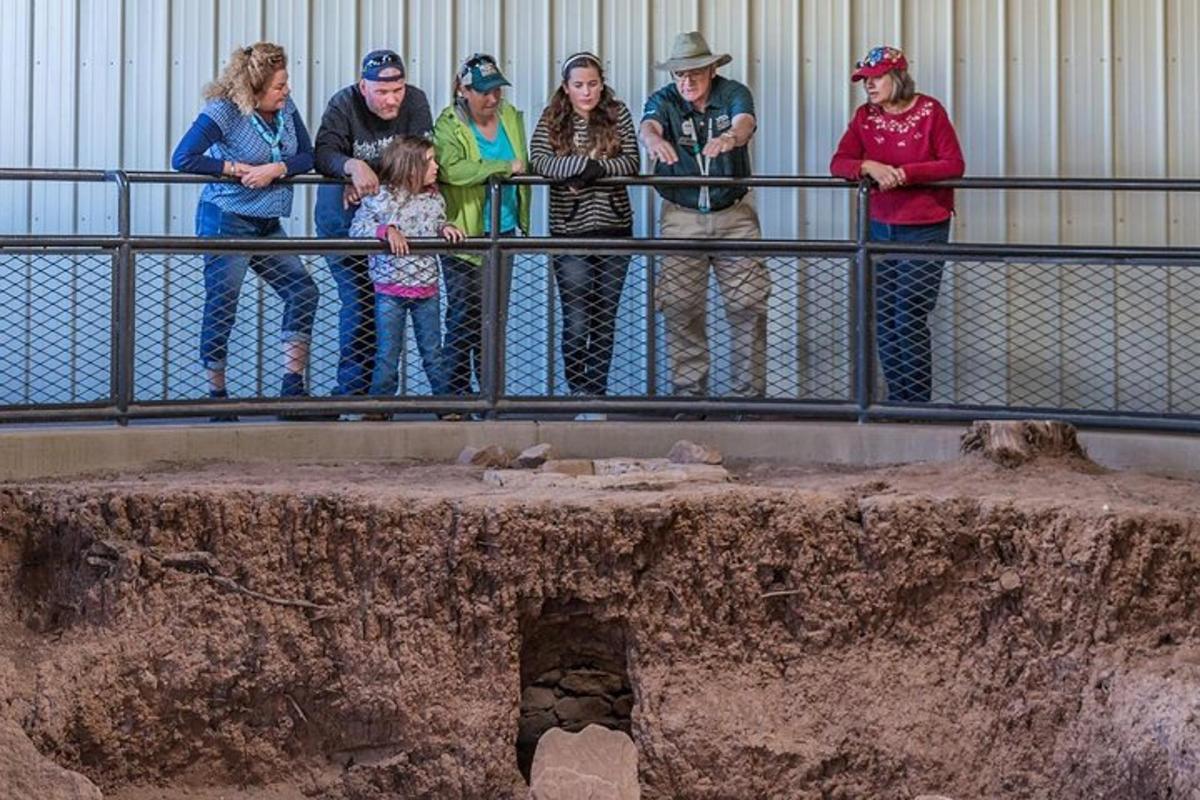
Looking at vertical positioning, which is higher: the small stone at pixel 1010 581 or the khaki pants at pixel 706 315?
the khaki pants at pixel 706 315

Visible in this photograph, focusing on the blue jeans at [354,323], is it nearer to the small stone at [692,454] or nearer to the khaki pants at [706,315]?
the khaki pants at [706,315]

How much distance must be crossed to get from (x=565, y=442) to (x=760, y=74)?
2.82 meters

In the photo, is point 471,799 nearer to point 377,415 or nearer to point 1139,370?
point 377,415

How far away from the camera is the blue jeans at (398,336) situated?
896 centimetres

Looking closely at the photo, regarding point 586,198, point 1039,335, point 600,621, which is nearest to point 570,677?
point 600,621

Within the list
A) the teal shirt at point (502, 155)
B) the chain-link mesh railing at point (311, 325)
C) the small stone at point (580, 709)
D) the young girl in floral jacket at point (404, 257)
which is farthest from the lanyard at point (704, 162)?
the small stone at point (580, 709)

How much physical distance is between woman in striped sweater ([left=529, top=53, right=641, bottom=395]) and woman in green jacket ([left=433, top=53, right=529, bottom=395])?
0.21 metres

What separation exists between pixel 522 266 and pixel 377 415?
105cm

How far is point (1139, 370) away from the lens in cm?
943

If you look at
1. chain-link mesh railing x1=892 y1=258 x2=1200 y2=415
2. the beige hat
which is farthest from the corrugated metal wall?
the beige hat

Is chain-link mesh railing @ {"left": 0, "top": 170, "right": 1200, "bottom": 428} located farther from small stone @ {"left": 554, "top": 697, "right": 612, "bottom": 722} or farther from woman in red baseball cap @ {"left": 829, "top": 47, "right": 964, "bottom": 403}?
small stone @ {"left": 554, "top": 697, "right": 612, "bottom": 722}

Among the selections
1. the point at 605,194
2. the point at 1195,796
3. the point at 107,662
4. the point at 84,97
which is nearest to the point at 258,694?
the point at 107,662

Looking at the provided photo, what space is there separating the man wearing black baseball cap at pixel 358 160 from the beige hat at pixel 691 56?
1.26 meters

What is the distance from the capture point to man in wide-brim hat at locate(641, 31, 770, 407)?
9203 mm
